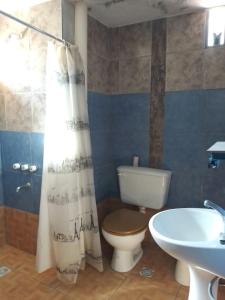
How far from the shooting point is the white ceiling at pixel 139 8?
1791mm

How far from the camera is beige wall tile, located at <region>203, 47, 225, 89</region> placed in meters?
1.85

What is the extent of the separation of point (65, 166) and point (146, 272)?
110 centimetres

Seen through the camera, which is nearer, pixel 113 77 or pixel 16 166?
pixel 16 166

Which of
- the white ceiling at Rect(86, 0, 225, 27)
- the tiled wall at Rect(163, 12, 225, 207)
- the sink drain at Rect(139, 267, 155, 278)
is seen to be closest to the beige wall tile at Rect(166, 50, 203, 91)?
the tiled wall at Rect(163, 12, 225, 207)

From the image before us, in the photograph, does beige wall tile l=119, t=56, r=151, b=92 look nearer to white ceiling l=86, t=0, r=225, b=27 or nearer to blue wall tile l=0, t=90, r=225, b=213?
blue wall tile l=0, t=90, r=225, b=213

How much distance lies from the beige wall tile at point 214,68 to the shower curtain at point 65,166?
1.00 m

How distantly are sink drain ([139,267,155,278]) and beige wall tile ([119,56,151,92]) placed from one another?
5.10 feet

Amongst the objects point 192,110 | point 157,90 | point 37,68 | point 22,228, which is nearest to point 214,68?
point 192,110

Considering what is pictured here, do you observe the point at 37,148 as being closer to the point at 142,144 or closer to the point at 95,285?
the point at 142,144

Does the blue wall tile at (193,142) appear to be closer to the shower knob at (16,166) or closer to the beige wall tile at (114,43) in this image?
the beige wall tile at (114,43)

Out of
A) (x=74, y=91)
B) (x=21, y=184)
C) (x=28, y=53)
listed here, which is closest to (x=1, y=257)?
(x=21, y=184)

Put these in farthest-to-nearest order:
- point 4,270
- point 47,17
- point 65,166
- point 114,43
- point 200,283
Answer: point 114,43
point 4,270
point 47,17
point 65,166
point 200,283

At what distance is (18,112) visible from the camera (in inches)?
80.4

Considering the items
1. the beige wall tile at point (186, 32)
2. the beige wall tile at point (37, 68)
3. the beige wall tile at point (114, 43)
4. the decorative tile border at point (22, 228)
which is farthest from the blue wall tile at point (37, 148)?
the beige wall tile at point (186, 32)
